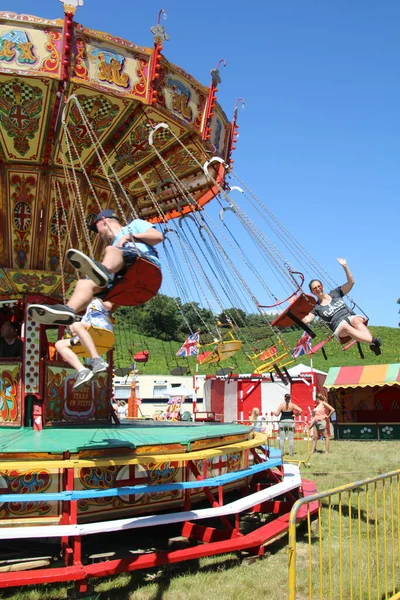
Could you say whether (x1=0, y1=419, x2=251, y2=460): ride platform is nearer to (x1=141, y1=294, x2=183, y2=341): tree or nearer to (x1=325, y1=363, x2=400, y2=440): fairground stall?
(x1=325, y1=363, x2=400, y2=440): fairground stall

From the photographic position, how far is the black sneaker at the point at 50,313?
14.8ft

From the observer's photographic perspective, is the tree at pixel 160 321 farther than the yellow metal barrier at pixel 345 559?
Yes

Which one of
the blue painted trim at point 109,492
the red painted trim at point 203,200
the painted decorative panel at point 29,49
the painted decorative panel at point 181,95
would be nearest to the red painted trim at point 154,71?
the painted decorative panel at point 181,95

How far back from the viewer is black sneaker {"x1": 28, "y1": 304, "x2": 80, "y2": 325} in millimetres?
4520

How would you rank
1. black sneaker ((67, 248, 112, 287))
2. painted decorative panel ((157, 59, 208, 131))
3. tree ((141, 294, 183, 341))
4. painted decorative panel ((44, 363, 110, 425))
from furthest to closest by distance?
tree ((141, 294, 183, 341)) → painted decorative panel ((157, 59, 208, 131)) → painted decorative panel ((44, 363, 110, 425)) → black sneaker ((67, 248, 112, 287))

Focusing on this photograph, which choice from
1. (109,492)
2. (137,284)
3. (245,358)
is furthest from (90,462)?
(245,358)

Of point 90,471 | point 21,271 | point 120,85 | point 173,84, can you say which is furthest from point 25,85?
point 90,471

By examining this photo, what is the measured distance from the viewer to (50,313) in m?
4.53

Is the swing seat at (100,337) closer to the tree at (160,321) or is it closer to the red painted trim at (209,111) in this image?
the red painted trim at (209,111)

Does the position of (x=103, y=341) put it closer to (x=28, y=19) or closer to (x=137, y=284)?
(x=137, y=284)

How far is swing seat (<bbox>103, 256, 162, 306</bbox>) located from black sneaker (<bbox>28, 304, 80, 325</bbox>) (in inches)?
14.4

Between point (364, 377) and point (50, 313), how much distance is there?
757 inches

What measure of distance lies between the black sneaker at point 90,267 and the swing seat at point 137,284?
0.76 feet

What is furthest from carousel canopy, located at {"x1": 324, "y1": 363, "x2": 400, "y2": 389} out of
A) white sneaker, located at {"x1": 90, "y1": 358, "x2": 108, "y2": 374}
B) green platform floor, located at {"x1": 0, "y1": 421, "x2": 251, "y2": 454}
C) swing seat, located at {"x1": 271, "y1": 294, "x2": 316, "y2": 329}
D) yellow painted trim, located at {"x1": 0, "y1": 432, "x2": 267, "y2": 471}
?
white sneaker, located at {"x1": 90, "y1": 358, "x2": 108, "y2": 374}
